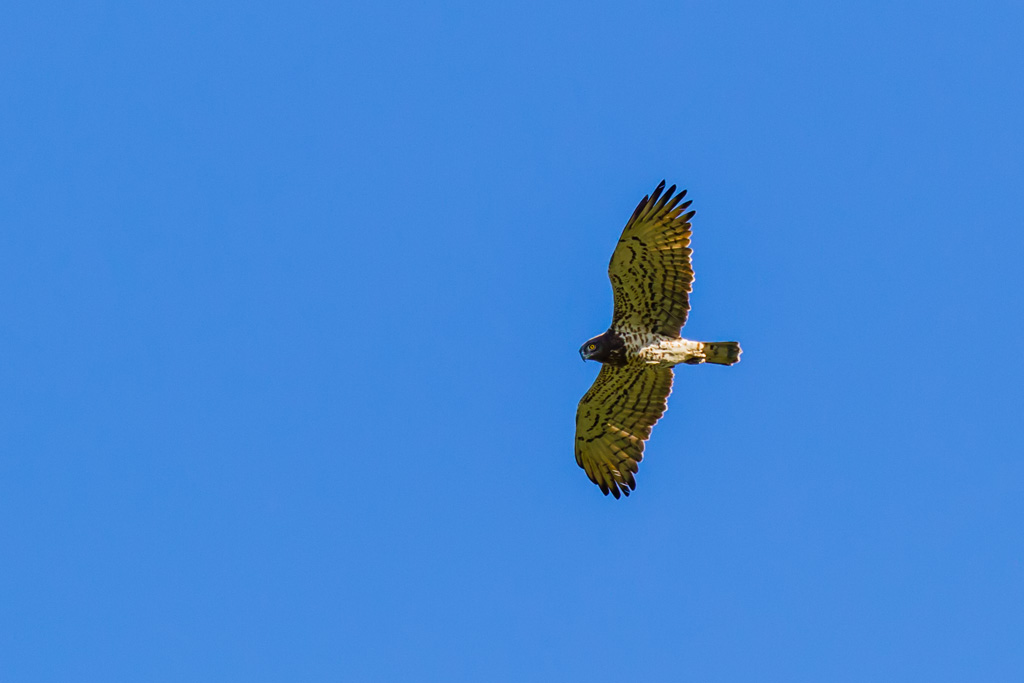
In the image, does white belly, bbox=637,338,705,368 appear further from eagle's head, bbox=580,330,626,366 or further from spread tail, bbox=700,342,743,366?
eagle's head, bbox=580,330,626,366

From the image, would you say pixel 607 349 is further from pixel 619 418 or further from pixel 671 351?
pixel 619 418

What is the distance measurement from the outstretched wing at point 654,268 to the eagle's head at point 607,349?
18 cm

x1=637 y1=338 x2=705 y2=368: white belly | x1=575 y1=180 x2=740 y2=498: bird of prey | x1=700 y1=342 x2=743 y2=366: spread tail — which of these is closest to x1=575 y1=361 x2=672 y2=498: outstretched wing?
x1=575 y1=180 x2=740 y2=498: bird of prey

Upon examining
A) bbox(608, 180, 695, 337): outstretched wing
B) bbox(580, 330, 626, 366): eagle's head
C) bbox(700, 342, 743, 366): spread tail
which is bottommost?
bbox(700, 342, 743, 366): spread tail

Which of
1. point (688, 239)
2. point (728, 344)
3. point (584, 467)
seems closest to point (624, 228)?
point (688, 239)

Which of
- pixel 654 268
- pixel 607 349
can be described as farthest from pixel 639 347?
pixel 654 268

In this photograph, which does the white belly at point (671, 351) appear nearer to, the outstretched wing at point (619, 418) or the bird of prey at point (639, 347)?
the bird of prey at point (639, 347)

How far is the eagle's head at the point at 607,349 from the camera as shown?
56.3ft

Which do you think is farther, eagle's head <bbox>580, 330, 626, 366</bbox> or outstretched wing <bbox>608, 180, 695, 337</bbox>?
eagle's head <bbox>580, 330, 626, 366</bbox>

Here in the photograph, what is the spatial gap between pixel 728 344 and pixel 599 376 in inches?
71.2

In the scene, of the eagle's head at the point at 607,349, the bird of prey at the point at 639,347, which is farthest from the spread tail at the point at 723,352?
the eagle's head at the point at 607,349

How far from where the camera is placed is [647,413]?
1786 centimetres

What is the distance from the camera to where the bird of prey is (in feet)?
54.4

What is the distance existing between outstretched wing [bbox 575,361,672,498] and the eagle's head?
32cm
